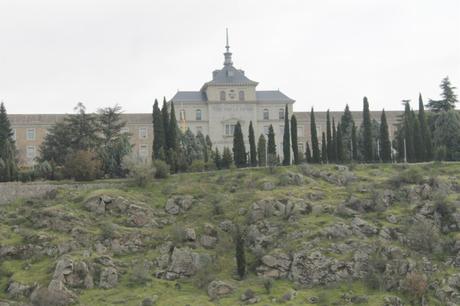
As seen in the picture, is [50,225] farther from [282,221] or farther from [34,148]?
[34,148]

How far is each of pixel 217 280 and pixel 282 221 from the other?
26.2 ft

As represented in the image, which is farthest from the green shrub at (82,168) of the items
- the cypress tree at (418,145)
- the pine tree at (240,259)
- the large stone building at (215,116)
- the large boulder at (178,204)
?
the cypress tree at (418,145)

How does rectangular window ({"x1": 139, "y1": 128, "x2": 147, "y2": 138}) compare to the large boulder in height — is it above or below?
above

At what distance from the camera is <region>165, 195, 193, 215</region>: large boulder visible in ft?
203

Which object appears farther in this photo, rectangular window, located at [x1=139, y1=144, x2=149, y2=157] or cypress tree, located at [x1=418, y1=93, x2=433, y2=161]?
rectangular window, located at [x1=139, y1=144, x2=149, y2=157]

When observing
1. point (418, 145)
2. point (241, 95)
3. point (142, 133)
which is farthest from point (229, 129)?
point (418, 145)

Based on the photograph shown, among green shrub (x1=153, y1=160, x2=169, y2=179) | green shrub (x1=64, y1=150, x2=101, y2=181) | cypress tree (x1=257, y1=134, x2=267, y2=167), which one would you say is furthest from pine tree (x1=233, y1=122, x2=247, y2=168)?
green shrub (x1=64, y1=150, x2=101, y2=181)

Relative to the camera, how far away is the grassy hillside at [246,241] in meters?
51.0

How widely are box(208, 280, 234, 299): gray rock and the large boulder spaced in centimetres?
1077

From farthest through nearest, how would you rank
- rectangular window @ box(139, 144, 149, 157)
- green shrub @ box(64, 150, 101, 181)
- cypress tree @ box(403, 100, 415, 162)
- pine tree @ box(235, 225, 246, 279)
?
rectangular window @ box(139, 144, 149, 157) < cypress tree @ box(403, 100, 415, 162) < green shrub @ box(64, 150, 101, 181) < pine tree @ box(235, 225, 246, 279)

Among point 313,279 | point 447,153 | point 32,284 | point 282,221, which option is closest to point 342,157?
point 447,153

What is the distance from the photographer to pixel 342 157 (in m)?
74.1

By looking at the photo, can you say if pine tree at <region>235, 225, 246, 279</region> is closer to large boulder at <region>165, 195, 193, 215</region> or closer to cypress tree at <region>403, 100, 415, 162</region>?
large boulder at <region>165, 195, 193, 215</region>

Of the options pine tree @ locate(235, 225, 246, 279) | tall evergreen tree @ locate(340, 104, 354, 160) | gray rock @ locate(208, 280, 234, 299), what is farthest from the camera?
tall evergreen tree @ locate(340, 104, 354, 160)
